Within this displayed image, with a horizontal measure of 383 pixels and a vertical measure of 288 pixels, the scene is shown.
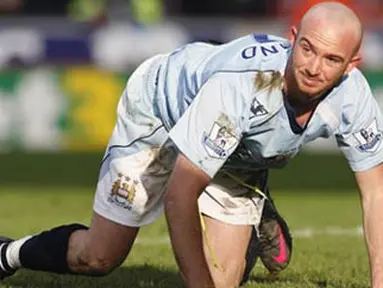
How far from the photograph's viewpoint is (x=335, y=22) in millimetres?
5781

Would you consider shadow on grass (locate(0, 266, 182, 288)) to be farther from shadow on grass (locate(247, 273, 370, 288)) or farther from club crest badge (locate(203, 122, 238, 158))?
club crest badge (locate(203, 122, 238, 158))

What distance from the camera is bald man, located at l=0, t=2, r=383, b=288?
A: 5773 millimetres

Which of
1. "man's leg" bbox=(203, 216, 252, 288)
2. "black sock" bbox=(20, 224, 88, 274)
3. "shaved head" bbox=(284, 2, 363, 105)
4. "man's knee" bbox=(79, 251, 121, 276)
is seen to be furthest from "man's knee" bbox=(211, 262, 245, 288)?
"shaved head" bbox=(284, 2, 363, 105)

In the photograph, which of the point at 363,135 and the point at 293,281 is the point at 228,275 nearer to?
the point at 293,281

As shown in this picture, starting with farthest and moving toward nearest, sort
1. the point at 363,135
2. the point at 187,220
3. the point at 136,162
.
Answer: the point at 136,162 → the point at 363,135 → the point at 187,220

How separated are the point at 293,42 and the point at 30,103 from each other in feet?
35.1

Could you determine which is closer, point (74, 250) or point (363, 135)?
point (363, 135)

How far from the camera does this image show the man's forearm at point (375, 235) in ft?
21.2

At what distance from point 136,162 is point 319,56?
1.40 metres

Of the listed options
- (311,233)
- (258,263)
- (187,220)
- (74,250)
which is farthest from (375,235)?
(311,233)

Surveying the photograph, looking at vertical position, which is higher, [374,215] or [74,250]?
[374,215]

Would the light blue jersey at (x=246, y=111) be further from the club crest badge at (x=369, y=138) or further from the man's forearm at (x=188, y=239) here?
the man's forearm at (x=188, y=239)

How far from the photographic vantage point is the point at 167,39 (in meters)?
Result: 19.2

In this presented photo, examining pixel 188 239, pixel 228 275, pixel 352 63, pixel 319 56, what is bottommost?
pixel 228 275
